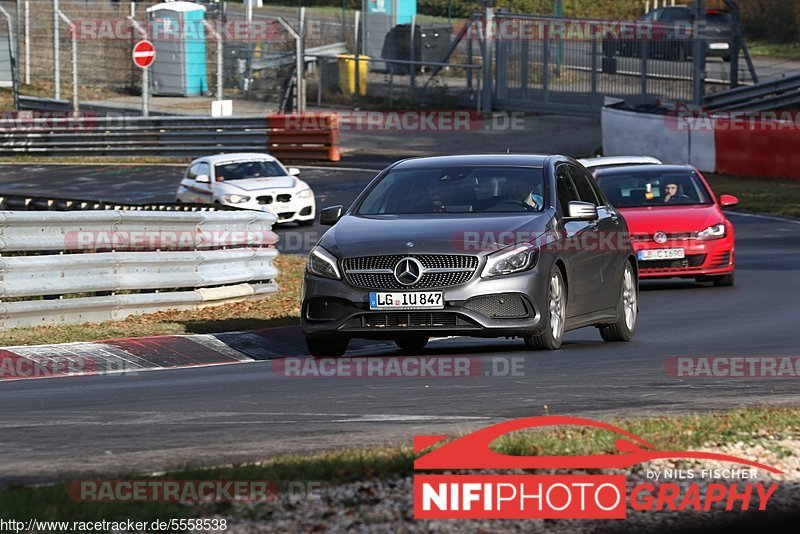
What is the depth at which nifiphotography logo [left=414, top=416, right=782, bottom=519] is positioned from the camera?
591 cm

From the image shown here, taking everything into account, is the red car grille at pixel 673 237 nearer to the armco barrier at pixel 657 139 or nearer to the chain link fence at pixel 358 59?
the armco barrier at pixel 657 139

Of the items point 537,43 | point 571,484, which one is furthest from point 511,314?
point 537,43

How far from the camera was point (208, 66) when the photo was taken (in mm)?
55156

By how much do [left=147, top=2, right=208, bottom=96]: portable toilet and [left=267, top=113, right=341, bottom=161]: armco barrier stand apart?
10.1 meters


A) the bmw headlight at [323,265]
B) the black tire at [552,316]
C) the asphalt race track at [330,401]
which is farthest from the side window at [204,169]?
the black tire at [552,316]

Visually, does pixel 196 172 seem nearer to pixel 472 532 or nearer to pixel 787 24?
pixel 472 532

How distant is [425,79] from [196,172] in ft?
70.1

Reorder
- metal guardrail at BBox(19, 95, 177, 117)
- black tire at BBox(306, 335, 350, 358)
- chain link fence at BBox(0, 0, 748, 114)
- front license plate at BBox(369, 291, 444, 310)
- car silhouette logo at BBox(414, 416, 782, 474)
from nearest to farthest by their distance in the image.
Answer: car silhouette logo at BBox(414, 416, 782, 474) → front license plate at BBox(369, 291, 444, 310) → black tire at BBox(306, 335, 350, 358) → chain link fence at BBox(0, 0, 748, 114) → metal guardrail at BBox(19, 95, 177, 117)

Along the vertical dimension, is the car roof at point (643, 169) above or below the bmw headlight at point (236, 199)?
above

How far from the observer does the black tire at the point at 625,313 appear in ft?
44.7

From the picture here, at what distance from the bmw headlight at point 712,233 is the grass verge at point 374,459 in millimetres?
10416

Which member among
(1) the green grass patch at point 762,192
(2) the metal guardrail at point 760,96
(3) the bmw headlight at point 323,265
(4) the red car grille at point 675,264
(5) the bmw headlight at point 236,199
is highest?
(3) the bmw headlight at point 323,265

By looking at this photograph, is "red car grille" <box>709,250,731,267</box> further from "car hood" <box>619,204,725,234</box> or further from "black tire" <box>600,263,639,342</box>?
"black tire" <box>600,263,639,342</box>

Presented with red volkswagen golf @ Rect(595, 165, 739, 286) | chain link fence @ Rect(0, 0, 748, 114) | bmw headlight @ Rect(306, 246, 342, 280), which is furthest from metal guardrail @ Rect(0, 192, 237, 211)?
chain link fence @ Rect(0, 0, 748, 114)
